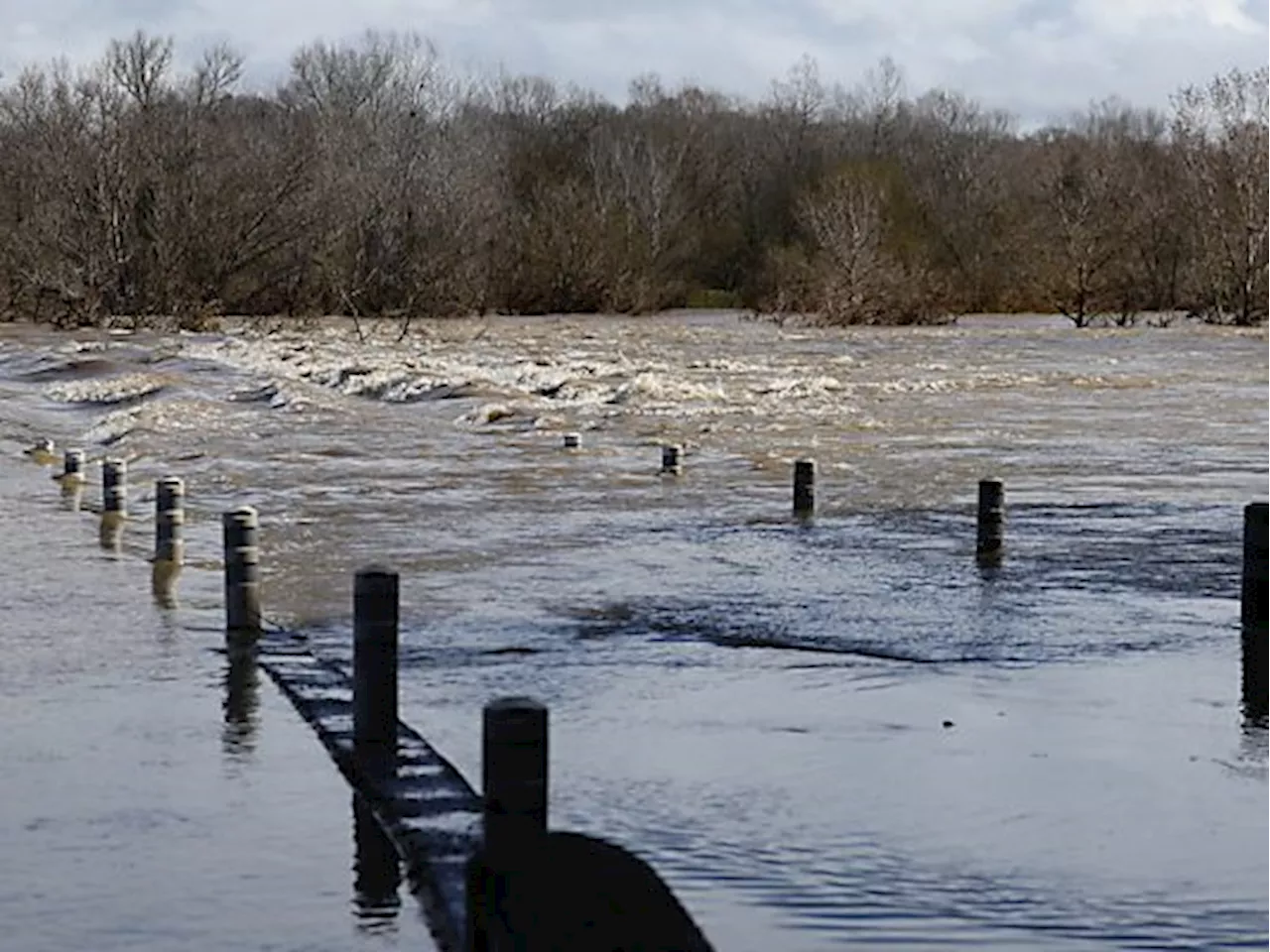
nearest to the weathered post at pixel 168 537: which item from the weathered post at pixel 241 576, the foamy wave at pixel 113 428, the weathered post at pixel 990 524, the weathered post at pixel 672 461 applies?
the weathered post at pixel 241 576

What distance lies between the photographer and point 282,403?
41375mm

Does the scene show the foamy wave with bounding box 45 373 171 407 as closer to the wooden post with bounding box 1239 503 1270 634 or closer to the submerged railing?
the submerged railing

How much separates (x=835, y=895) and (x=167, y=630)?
7.13 m

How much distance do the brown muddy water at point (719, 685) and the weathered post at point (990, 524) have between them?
27 cm

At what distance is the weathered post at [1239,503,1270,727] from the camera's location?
13547 millimetres

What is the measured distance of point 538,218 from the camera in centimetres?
9281

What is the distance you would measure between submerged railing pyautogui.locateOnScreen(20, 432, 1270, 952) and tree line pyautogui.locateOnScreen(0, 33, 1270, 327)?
203ft

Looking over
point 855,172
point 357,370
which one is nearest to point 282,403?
point 357,370

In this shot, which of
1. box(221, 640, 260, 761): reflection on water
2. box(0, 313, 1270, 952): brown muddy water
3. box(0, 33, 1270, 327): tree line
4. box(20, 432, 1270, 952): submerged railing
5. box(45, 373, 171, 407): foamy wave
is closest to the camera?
box(20, 432, 1270, 952): submerged railing

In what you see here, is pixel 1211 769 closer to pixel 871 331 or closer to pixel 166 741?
pixel 166 741

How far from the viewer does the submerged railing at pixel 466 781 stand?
17.9 feet

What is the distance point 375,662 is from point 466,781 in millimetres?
687

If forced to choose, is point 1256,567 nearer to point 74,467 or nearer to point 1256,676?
point 1256,676

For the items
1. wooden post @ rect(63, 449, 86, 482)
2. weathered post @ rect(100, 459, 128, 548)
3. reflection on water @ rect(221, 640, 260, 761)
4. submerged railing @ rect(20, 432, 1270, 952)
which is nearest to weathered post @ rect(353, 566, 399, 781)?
submerged railing @ rect(20, 432, 1270, 952)
